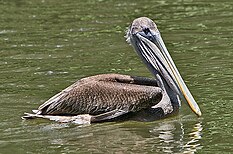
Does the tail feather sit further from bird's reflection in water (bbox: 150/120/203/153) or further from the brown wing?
bird's reflection in water (bbox: 150/120/203/153)

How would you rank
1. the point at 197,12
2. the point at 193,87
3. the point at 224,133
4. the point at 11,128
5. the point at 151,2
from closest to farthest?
the point at 224,133, the point at 11,128, the point at 193,87, the point at 197,12, the point at 151,2

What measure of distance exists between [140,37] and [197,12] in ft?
17.8

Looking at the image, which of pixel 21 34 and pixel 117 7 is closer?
pixel 21 34

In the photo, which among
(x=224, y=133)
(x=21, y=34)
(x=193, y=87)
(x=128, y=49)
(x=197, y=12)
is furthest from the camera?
(x=197, y=12)

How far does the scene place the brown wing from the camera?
826 cm

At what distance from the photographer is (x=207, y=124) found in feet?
26.6

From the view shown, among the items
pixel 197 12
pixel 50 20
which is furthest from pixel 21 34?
pixel 197 12

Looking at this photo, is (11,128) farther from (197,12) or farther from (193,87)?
(197,12)

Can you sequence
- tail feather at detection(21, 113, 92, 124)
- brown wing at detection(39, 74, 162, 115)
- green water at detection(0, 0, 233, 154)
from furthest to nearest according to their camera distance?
1. tail feather at detection(21, 113, 92, 124)
2. brown wing at detection(39, 74, 162, 115)
3. green water at detection(0, 0, 233, 154)

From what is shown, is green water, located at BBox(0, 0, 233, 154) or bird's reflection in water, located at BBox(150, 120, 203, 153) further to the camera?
green water, located at BBox(0, 0, 233, 154)

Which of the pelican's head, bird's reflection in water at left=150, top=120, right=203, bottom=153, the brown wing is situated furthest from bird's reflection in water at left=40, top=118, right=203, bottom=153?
the pelican's head

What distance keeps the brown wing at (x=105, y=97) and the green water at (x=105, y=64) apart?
0.20m

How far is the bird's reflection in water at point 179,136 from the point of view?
734cm

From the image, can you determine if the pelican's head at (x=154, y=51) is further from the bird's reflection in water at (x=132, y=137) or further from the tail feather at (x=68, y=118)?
the tail feather at (x=68, y=118)
